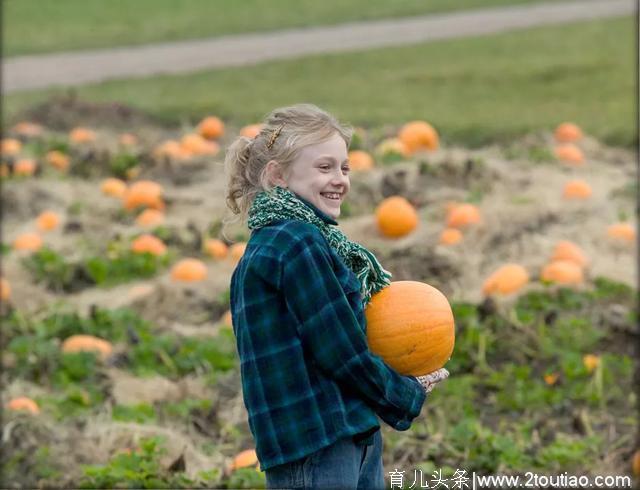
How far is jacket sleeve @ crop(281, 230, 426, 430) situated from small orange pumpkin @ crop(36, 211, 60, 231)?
730cm

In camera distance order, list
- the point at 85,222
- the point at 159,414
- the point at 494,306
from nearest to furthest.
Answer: the point at 159,414 < the point at 494,306 < the point at 85,222

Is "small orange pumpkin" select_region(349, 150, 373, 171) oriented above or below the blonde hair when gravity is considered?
above

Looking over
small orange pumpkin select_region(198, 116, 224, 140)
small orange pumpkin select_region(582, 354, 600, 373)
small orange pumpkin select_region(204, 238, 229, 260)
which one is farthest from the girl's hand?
small orange pumpkin select_region(198, 116, 224, 140)

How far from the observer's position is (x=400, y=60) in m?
19.2

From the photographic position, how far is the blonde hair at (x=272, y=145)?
3.66m

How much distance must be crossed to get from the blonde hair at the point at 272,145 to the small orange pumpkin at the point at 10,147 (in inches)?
370

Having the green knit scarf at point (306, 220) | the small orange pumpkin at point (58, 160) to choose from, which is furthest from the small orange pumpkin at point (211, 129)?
the green knit scarf at point (306, 220)

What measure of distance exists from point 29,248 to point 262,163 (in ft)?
21.2

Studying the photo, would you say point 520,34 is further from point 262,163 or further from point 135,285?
point 262,163

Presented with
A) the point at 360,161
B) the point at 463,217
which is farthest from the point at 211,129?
the point at 463,217

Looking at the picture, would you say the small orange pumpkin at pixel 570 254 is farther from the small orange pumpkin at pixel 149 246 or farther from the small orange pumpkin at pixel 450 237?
the small orange pumpkin at pixel 149 246

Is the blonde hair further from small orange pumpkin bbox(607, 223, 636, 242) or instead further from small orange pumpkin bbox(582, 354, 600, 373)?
small orange pumpkin bbox(607, 223, 636, 242)

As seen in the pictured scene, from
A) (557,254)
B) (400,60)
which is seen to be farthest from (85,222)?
(400,60)

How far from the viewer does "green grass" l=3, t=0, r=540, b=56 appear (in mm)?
23234
